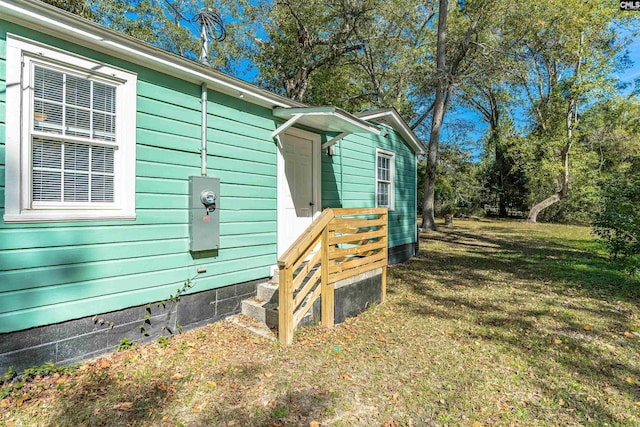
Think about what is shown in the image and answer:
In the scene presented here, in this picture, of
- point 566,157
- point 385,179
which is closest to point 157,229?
point 385,179

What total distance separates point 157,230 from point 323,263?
183cm

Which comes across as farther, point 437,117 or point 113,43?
point 437,117

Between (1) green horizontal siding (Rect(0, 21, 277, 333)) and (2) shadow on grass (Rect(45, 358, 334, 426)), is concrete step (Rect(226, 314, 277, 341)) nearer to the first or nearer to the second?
(1) green horizontal siding (Rect(0, 21, 277, 333))

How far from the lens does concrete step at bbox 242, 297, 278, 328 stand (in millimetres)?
3850

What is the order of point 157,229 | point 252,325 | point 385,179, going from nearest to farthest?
point 157,229 → point 252,325 → point 385,179

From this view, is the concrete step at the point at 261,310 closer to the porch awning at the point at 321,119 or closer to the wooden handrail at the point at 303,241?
the wooden handrail at the point at 303,241

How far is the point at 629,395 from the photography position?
2592mm

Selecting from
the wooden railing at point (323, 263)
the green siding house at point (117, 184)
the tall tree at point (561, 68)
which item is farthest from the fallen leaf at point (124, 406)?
the tall tree at point (561, 68)

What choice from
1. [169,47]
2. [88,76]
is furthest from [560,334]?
[169,47]

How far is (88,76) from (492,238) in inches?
534

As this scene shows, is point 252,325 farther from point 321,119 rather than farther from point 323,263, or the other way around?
point 321,119

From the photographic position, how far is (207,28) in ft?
15.7

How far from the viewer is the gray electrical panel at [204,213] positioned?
142 inches

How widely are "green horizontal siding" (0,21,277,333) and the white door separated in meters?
0.19
